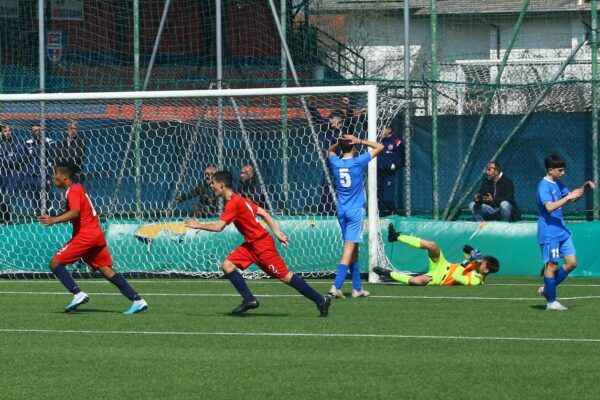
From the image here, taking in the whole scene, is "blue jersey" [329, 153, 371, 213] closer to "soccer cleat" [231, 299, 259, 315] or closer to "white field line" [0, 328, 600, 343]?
"soccer cleat" [231, 299, 259, 315]

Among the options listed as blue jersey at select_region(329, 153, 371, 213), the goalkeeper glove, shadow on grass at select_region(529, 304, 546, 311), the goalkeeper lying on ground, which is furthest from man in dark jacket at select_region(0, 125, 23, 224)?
shadow on grass at select_region(529, 304, 546, 311)

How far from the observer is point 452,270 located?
1720 cm

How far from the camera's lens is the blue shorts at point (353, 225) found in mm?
15094

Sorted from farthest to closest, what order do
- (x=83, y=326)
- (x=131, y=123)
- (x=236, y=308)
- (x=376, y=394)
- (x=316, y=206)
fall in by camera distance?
1. (x=131, y=123)
2. (x=316, y=206)
3. (x=236, y=308)
4. (x=83, y=326)
5. (x=376, y=394)

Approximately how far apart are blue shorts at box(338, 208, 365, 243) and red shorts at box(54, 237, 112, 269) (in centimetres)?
311

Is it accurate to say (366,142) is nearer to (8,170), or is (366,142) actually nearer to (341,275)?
(341,275)

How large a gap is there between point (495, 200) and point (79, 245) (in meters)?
8.53

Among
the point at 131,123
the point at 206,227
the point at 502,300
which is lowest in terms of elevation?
the point at 502,300

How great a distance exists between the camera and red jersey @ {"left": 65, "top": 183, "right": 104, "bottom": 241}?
13.3 m

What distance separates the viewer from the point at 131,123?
68.2ft

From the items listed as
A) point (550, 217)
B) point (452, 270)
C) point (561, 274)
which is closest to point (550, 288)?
point (550, 217)

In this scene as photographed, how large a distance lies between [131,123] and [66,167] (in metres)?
7.42

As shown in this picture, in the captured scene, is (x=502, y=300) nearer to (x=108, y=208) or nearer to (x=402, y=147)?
(x=402, y=147)

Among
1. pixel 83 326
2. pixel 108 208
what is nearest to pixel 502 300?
pixel 83 326
